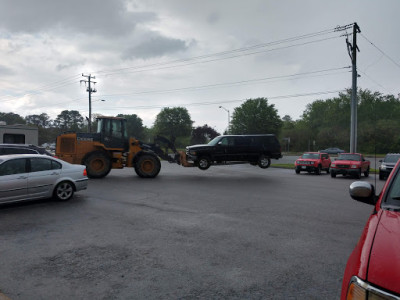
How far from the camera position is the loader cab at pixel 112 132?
55.8 ft

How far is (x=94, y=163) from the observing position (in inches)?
644

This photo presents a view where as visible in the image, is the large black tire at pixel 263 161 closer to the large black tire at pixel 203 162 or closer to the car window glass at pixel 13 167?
the large black tire at pixel 203 162

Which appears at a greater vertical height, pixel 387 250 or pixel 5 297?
pixel 387 250

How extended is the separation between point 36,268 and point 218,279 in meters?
2.58

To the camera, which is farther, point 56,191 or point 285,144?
point 285,144

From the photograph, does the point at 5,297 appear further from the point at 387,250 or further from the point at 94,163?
the point at 94,163

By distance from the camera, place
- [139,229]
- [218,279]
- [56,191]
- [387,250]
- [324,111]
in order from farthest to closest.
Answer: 1. [324,111]
2. [56,191]
3. [139,229]
4. [218,279]
5. [387,250]

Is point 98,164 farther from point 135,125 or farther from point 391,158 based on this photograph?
point 135,125

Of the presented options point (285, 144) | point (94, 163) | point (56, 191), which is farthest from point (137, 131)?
point (56, 191)

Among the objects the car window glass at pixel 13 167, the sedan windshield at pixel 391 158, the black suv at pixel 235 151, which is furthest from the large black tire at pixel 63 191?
the sedan windshield at pixel 391 158

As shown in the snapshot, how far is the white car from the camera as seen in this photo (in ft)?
27.0

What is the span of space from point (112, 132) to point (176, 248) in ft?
42.2

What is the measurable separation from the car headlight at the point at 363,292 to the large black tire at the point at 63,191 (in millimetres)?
8936

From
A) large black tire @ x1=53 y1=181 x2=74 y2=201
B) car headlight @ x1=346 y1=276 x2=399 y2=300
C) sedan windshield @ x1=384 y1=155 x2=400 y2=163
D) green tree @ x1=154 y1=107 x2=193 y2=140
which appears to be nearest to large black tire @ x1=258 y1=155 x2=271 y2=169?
sedan windshield @ x1=384 y1=155 x2=400 y2=163
